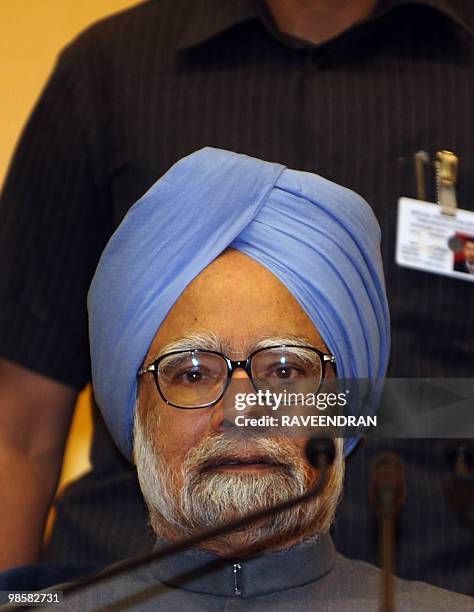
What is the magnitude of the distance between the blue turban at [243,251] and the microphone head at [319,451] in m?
0.14

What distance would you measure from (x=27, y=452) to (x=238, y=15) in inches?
29.4

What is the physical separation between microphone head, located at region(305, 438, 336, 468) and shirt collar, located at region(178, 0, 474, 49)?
0.73 metres

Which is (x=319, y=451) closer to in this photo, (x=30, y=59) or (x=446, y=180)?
(x=446, y=180)

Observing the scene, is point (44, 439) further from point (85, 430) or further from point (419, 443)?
point (419, 443)

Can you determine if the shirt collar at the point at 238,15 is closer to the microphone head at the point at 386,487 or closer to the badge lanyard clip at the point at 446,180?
the badge lanyard clip at the point at 446,180

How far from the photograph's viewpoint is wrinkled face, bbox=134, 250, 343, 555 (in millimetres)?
1676

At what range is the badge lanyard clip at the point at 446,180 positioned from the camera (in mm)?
1954

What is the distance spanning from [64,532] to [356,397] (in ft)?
1.95

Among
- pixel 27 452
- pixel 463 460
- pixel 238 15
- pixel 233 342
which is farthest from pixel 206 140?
pixel 463 460

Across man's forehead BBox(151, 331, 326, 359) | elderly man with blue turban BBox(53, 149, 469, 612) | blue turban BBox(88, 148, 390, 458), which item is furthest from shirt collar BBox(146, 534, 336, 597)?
man's forehead BBox(151, 331, 326, 359)

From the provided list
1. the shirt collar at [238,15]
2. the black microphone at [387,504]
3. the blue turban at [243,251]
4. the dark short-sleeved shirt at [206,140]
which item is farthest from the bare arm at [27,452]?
the black microphone at [387,504]

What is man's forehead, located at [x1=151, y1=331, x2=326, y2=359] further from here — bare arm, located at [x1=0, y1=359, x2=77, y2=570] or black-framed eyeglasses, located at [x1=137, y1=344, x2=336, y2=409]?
bare arm, located at [x1=0, y1=359, x2=77, y2=570]

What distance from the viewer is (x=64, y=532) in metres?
2.13

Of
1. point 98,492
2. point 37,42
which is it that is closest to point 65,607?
point 98,492
